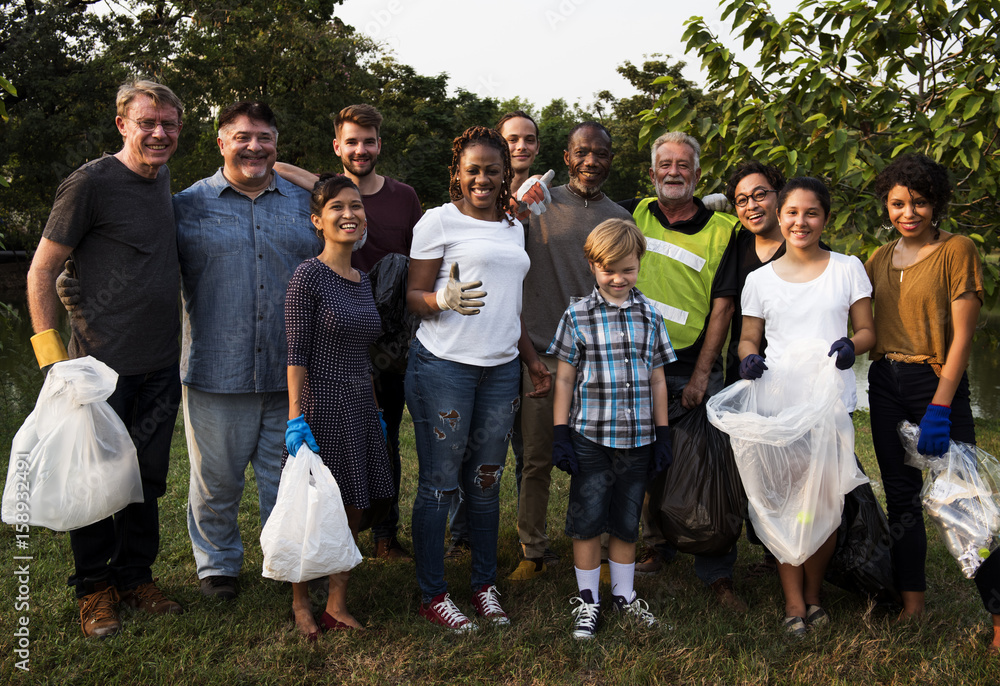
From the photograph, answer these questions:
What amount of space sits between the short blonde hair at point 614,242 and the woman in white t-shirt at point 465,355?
29cm

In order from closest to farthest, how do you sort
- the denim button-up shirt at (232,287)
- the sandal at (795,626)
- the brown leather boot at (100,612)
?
the brown leather boot at (100,612) → the sandal at (795,626) → the denim button-up shirt at (232,287)

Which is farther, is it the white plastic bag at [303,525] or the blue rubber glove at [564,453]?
the blue rubber glove at [564,453]

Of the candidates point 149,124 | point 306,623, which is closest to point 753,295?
point 306,623

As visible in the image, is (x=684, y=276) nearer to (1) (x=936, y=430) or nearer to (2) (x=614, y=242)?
(2) (x=614, y=242)

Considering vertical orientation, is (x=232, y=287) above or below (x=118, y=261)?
below

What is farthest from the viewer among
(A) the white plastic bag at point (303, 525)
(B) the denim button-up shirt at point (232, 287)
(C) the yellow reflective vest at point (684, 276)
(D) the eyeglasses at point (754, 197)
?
(C) the yellow reflective vest at point (684, 276)

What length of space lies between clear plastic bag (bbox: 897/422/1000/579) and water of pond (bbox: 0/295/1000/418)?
5501 mm

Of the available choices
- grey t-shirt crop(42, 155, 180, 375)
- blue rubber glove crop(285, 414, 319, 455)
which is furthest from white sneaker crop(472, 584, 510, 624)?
grey t-shirt crop(42, 155, 180, 375)

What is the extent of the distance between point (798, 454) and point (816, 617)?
72 cm


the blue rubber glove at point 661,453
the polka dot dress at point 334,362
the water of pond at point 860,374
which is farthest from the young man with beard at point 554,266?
the water of pond at point 860,374

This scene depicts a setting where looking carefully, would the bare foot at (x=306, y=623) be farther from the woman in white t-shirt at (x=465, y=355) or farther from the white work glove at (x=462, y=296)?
the white work glove at (x=462, y=296)

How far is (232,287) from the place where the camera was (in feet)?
9.87

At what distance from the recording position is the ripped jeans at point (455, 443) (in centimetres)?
283

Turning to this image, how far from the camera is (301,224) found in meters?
3.13
